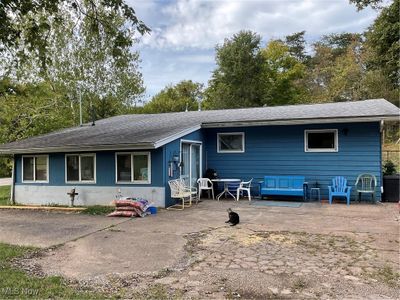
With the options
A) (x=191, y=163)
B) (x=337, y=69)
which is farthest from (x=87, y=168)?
(x=337, y=69)

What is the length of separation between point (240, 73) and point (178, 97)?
10612 millimetres

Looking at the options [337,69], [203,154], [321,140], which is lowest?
[203,154]

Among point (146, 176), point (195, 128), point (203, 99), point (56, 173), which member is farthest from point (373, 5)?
point (203, 99)

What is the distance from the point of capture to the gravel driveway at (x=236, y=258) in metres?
3.88

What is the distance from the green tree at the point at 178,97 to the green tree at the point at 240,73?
6.75 meters

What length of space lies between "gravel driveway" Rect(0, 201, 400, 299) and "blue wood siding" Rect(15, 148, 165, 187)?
1851mm

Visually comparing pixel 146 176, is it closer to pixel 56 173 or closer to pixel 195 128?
pixel 195 128

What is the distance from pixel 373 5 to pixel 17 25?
1600 cm

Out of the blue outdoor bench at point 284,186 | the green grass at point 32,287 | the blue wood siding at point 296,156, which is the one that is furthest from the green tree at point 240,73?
the green grass at point 32,287

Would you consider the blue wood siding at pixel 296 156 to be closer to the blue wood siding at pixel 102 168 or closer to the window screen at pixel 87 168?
the blue wood siding at pixel 102 168

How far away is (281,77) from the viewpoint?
31031 millimetres

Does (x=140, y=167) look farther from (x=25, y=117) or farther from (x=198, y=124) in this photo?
(x=25, y=117)

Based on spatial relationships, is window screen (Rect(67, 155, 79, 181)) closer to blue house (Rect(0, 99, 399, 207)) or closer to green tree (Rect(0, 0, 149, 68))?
blue house (Rect(0, 99, 399, 207))

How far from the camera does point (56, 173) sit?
1116cm
